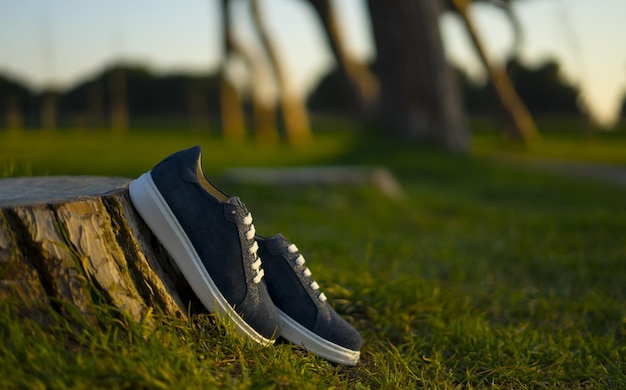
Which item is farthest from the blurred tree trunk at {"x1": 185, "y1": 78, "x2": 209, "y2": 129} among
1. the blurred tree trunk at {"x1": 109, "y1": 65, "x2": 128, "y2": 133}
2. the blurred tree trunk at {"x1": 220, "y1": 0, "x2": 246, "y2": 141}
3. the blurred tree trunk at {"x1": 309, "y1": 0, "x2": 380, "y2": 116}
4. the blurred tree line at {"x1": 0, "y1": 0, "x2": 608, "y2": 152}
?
the blurred tree trunk at {"x1": 309, "y1": 0, "x2": 380, "y2": 116}

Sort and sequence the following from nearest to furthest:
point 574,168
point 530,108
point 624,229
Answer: point 624,229 < point 574,168 < point 530,108

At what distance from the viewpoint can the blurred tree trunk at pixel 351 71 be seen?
631 inches

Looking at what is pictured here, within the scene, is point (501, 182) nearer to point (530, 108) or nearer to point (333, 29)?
point (333, 29)

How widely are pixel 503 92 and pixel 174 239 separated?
1579cm

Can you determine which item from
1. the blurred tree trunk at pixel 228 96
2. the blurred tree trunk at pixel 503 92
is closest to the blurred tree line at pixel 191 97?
the blurred tree trunk at pixel 228 96

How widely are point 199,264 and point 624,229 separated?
490cm

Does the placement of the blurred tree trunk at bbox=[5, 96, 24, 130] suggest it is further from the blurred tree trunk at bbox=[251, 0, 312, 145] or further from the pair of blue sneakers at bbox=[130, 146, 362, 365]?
the pair of blue sneakers at bbox=[130, 146, 362, 365]

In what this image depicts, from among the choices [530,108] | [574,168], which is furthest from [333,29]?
[530,108]

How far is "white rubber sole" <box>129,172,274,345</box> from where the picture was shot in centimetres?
208

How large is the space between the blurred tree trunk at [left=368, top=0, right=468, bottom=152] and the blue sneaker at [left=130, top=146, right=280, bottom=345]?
10.3 metres

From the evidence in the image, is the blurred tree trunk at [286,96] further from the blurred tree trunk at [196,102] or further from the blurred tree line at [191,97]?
the blurred tree trunk at [196,102]

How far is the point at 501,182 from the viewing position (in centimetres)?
1009

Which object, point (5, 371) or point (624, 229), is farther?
point (624, 229)

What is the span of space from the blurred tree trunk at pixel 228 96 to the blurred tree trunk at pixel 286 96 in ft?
2.86
